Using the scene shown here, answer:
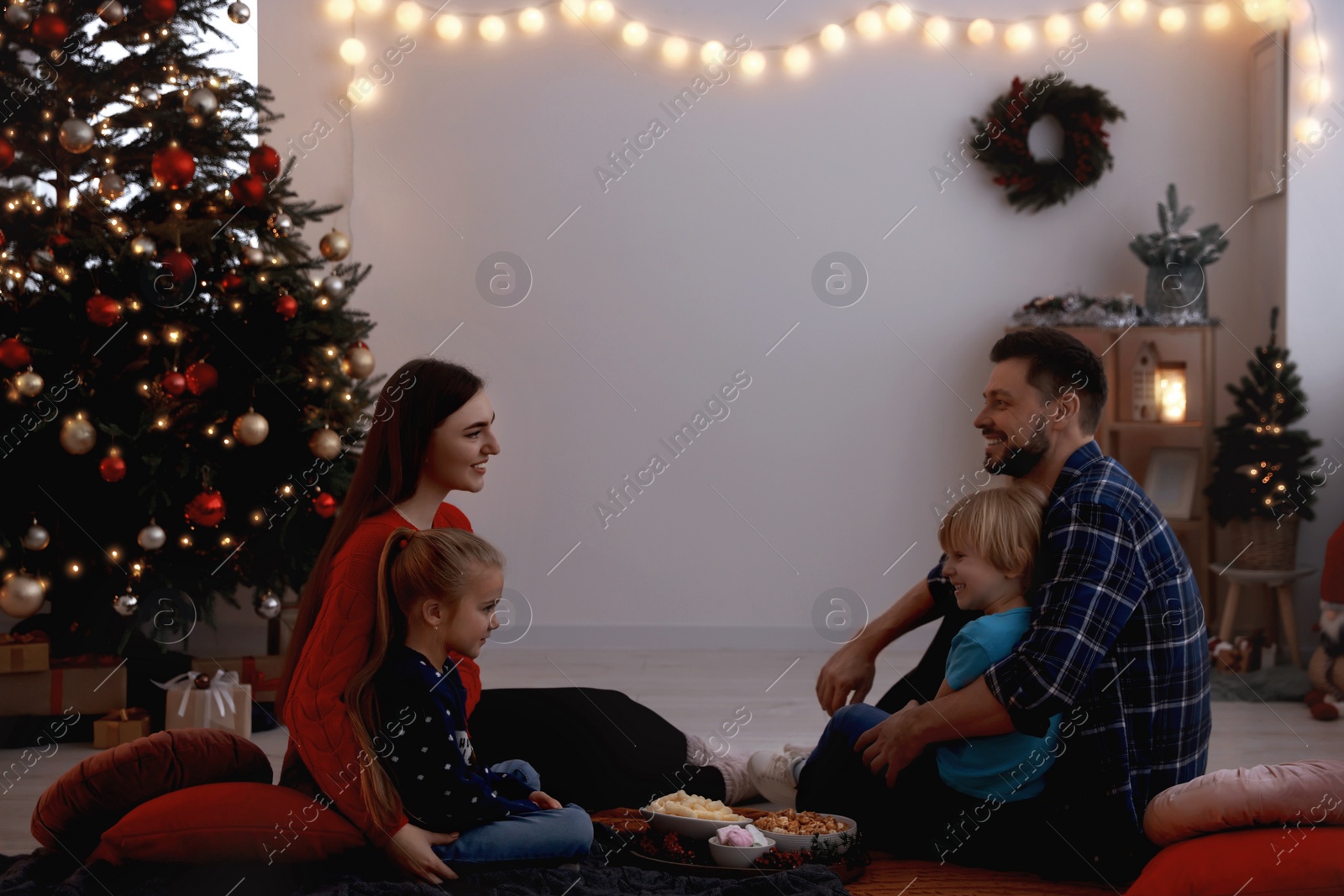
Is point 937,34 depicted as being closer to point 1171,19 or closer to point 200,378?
point 1171,19

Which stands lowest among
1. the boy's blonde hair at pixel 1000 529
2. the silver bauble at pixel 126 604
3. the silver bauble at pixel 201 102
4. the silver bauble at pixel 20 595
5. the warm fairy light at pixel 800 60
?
the silver bauble at pixel 126 604

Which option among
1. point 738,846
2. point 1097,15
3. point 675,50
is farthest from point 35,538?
point 1097,15

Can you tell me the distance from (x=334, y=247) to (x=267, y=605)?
43.1 inches

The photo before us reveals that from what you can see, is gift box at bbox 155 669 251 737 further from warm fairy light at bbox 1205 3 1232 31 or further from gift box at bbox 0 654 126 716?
warm fairy light at bbox 1205 3 1232 31

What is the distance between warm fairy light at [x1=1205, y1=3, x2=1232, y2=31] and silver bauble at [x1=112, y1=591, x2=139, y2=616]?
172 inches

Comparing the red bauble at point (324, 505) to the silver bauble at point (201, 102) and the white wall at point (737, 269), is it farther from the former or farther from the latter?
the white wall at point (737, 269)

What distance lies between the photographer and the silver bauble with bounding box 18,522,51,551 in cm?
306

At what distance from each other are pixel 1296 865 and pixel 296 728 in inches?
61.2

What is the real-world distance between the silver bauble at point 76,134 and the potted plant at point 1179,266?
141 inches

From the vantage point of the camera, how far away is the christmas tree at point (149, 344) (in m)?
3.13

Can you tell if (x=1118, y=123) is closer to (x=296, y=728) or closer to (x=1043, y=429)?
(x=1043, y=429)

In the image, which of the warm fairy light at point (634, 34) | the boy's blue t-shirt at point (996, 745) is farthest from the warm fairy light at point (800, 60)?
the boy's blue t-shirt at point (996, 745)

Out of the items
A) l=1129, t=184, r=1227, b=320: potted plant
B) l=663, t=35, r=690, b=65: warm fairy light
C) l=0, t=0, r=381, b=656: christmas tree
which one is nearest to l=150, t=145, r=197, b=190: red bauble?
l=0, t=0, r=381, b=656: christmas tree

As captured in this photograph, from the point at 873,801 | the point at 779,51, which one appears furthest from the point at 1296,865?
the point at 779,51
